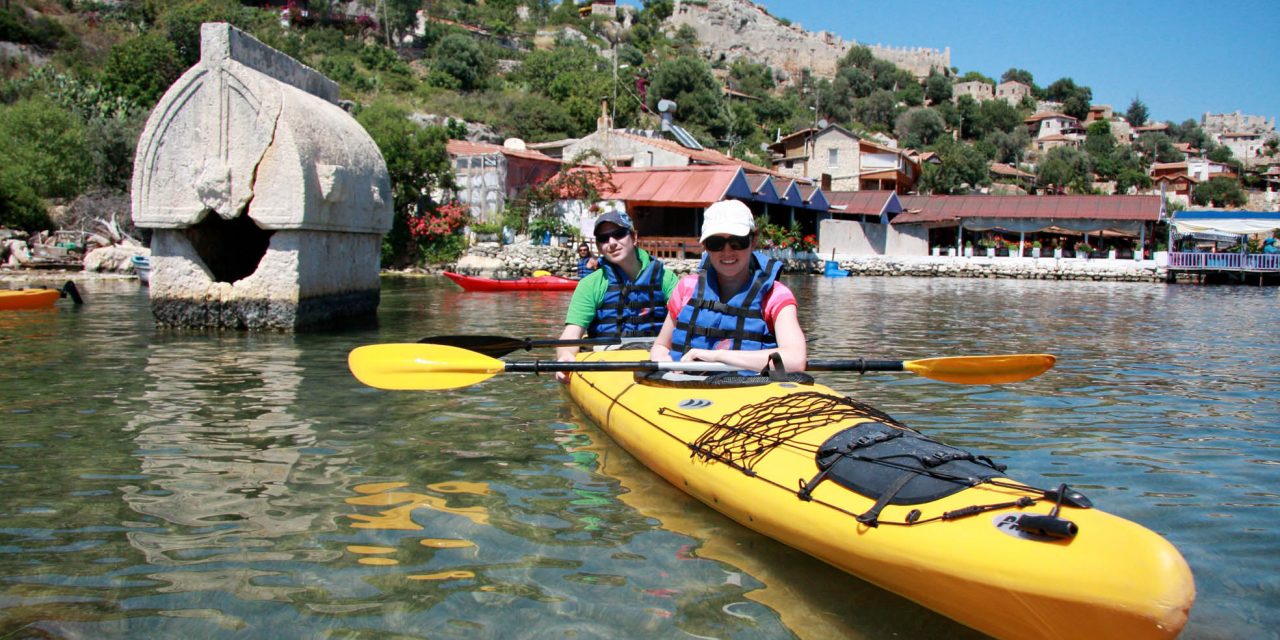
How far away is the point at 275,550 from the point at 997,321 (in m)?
13.9

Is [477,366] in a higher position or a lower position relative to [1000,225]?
lower

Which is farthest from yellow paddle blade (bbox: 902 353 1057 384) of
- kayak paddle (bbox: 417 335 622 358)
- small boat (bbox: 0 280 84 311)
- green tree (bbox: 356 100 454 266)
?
green tree (bbox: 356 100 454 266)

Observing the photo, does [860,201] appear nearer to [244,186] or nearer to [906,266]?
[906,266]

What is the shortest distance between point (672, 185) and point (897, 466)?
1149 inches

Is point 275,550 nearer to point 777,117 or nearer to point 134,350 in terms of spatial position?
point 134,350

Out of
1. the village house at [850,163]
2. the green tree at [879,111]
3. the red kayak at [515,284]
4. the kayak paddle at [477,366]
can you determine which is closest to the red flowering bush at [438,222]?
the red kayak at [515,284]

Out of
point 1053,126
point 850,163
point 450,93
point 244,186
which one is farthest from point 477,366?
point 1053,126

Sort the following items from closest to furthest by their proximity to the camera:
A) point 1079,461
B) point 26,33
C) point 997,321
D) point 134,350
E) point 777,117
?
point 1079,461 → point 134,350 → point 997,321 → point 26,33 → point 777,117

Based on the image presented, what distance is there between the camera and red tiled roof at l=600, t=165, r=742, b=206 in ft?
101

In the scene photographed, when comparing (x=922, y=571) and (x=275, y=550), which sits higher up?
(x=922, y=571)

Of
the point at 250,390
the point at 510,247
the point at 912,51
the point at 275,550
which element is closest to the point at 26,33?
the point at 510,247

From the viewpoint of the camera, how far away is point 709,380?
16.7ft

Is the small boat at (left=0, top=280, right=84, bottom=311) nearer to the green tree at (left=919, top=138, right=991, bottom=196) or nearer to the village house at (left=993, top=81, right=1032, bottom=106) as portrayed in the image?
the green tree at (left=919, top=138, right=991, bottom=196)

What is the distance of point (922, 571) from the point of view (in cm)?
307
